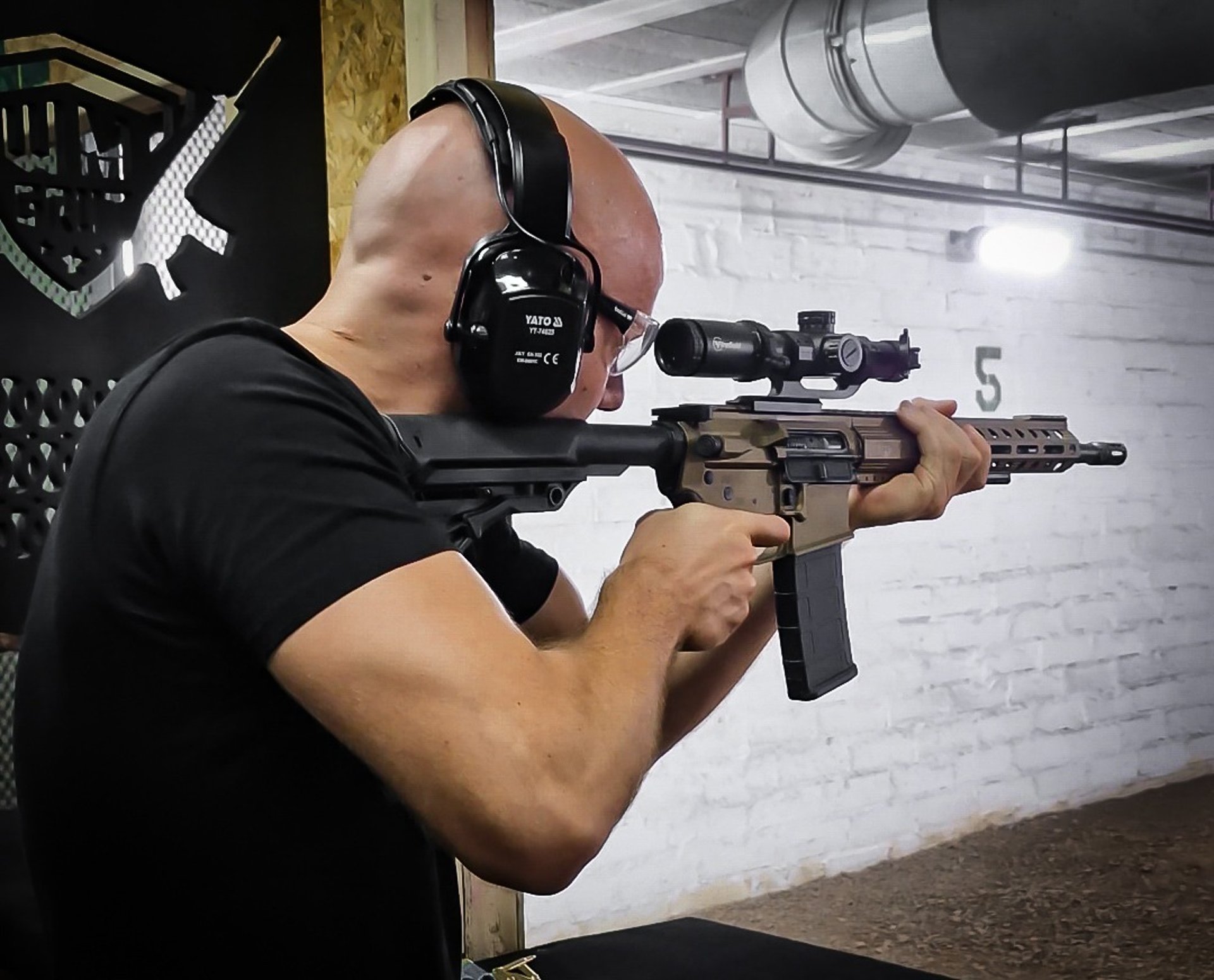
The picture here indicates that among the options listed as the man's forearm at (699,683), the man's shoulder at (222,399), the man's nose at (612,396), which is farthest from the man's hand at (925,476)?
the man's shoulder at (222,399)

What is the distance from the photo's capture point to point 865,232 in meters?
2.41

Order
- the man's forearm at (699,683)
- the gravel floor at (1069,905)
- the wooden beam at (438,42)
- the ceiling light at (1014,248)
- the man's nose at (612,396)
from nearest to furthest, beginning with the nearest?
the man's nose at (612,396)
the man's forearm at (699,683)
the wooden beam at (438,42)
the gravel floor at (1069,905)
the ceiling light at (1014,248)

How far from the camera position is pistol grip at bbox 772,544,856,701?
1.29 metres

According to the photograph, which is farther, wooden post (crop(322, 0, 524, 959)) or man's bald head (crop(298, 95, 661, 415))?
wooden post (crop(322, 0, 524, 959))

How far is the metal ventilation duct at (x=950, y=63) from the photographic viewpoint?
1.45 metres

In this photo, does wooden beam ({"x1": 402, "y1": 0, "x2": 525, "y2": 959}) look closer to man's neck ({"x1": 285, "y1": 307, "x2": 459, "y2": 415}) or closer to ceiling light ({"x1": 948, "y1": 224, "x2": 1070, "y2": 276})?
man's neck ({"x1": 285, "y1": 307, "x2": 459, "y2": 415})

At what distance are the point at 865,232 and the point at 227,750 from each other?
6.25 ft

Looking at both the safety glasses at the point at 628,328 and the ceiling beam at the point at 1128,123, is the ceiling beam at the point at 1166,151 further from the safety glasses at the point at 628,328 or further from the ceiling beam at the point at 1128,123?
the safety glasses at the point at 628,328

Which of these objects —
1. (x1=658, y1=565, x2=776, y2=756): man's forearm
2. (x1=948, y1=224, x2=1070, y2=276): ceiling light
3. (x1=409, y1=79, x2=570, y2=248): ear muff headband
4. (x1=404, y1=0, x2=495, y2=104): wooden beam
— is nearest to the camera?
(x1=409, y1=79, x2=570, y2=248): ear muff headband

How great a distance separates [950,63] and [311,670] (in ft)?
4.21

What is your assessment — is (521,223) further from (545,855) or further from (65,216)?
(65,216)

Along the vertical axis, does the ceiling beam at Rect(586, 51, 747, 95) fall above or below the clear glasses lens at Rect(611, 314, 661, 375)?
above

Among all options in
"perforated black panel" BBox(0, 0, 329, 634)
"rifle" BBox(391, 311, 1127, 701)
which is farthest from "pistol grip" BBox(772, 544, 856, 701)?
"perforated black panel" BBox(0, 0, 329, 634)

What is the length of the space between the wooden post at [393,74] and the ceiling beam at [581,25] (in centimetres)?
45
